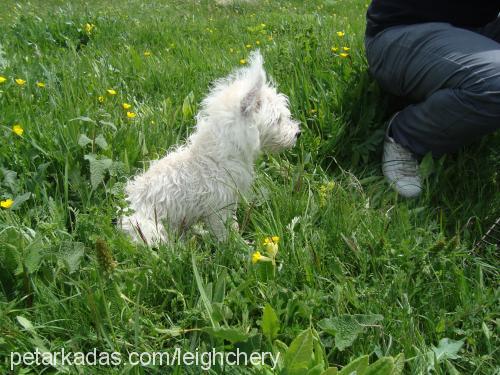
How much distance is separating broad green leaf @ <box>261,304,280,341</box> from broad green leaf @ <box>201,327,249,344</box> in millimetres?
92

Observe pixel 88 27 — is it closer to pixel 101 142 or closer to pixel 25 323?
pixel 101 142

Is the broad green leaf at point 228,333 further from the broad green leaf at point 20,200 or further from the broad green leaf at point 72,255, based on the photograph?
the broad green leaf at point 20,200

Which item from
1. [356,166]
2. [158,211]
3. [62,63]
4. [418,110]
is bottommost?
[356,166]

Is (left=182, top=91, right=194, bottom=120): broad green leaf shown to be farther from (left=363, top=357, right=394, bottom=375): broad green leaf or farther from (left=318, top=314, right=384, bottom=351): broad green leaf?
(left=363, top=357, right=394, bottom=375): broad green leaf

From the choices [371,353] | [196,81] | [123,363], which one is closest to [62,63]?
[196,81]

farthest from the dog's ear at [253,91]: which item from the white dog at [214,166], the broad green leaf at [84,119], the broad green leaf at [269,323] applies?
the broad green leaf at [269,323]

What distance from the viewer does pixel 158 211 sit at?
245 cm

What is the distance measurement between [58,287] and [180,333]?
540mm

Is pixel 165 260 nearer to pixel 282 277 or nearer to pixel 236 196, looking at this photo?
pixel 282 277

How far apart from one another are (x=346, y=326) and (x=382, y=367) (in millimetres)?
258

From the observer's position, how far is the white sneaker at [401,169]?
269cm

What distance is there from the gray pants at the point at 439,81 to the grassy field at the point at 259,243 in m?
0.20

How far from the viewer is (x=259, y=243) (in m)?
1.99

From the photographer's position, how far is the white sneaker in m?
2.69
